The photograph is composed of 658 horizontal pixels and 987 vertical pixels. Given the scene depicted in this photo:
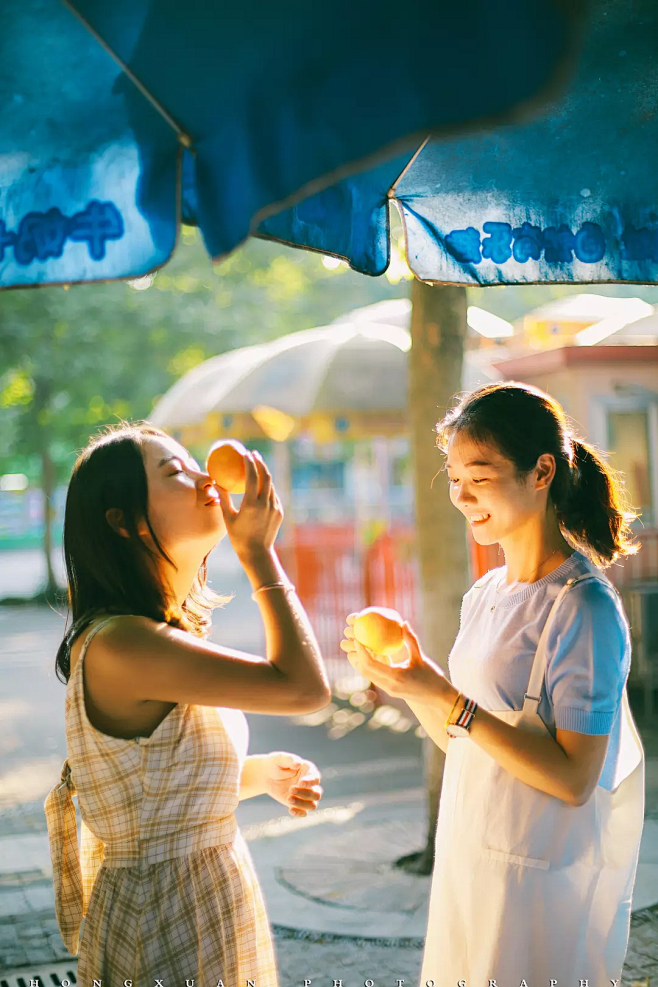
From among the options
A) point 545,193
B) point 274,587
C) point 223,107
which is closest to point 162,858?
point 274,587

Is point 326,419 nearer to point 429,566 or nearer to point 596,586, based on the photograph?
point 429,566

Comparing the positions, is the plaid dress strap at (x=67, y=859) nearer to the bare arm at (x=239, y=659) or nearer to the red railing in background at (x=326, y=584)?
the bare arm at (x=239, y=659)

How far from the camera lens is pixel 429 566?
5.49 meters

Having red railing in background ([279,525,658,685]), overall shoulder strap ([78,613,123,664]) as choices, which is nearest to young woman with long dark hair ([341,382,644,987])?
overall shoulder strap ([78,613,123,664])

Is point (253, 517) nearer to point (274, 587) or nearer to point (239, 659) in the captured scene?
point (274, 587)

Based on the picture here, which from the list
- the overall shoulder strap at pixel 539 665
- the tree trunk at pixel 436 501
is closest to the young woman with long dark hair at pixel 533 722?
the overall shoulder strap at pixel 539 665

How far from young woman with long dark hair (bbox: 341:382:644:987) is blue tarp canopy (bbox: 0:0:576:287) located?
620mm

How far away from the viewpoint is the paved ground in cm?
438

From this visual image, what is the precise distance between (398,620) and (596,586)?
0.46m

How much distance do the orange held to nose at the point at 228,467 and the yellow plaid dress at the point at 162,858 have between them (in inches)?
16.3

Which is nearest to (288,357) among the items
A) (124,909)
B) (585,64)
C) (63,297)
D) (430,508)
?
(430,508)

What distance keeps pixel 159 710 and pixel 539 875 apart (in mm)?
911

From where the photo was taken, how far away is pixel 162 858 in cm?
206

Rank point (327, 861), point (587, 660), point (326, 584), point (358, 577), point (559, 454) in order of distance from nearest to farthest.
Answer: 1. point (587, 660)
2. point (559, 454)
3. point (327, 861)
4. point (358, 577)
5. point (326, 584)
